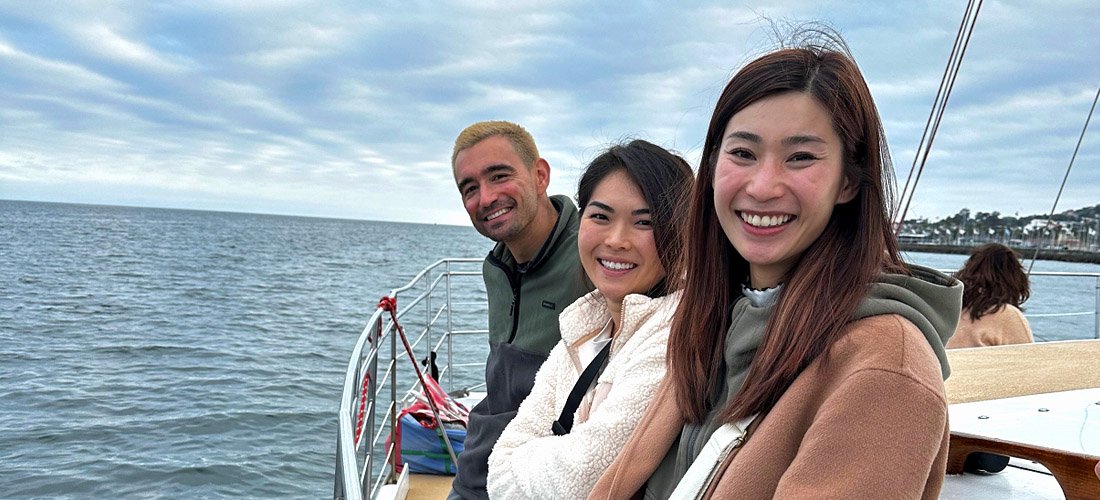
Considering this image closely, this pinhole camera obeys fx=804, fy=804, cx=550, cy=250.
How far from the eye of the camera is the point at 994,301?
3.92m

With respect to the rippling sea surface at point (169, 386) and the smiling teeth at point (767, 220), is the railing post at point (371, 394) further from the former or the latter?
the rippling sea surface at point (169, 386)

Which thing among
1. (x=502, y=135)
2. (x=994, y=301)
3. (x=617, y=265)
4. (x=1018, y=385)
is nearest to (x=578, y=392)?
(x=617, y=265)

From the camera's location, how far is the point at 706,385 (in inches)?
50.5

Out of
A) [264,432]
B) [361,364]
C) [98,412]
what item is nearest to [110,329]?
[98,412]

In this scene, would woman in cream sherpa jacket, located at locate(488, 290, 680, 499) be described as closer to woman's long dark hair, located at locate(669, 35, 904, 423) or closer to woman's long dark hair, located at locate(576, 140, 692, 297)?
woman's long dark hair, located at locate(576, 140, 692, 297)

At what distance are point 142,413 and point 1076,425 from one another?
9798 mm

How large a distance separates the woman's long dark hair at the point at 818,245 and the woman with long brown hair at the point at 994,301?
3.14 metres

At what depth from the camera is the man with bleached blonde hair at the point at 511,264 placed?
2.50m

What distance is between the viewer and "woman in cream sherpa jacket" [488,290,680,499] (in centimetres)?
161

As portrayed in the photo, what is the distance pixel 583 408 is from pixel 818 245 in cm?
82

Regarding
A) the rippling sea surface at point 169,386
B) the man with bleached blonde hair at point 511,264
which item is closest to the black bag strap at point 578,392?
the man with bleached blonde hair at point 511,264

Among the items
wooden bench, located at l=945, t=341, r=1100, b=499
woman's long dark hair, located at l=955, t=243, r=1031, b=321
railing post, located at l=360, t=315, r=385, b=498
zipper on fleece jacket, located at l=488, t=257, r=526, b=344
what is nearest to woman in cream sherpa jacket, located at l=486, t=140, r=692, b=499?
zipper on fleece jacket, located at l=488, t=257, r=526, b=344

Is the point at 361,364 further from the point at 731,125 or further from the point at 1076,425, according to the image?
the point at 1076,425

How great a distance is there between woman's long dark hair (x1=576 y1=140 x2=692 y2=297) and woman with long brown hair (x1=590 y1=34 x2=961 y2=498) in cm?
47
